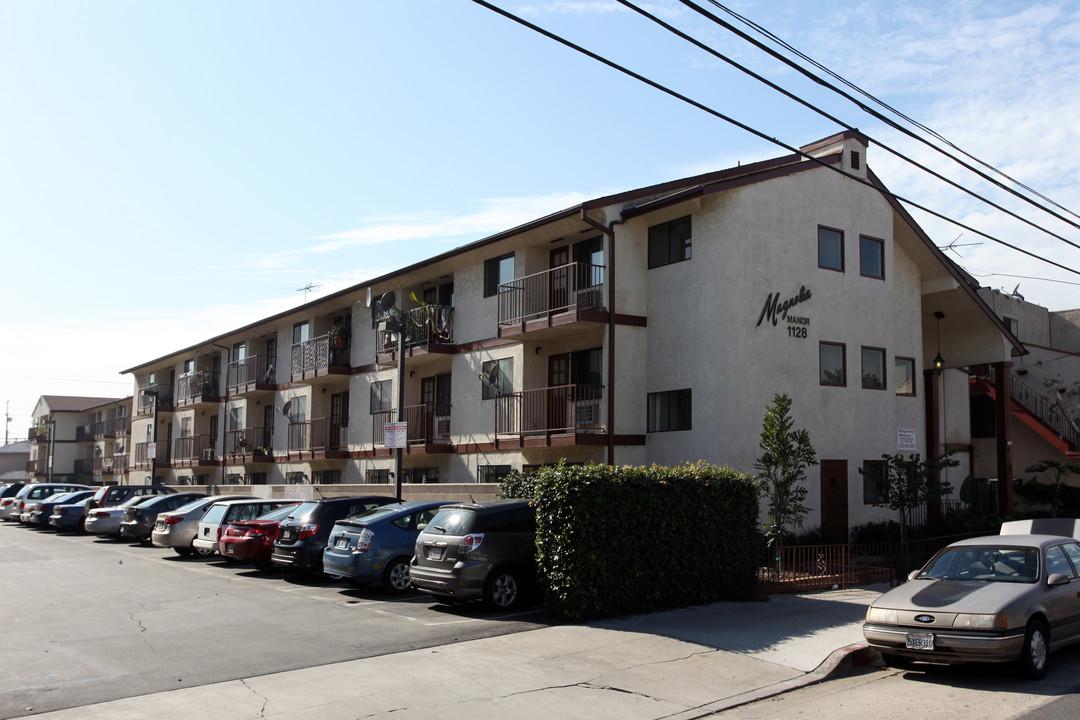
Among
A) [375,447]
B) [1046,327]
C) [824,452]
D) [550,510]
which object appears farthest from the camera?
[1046,327]

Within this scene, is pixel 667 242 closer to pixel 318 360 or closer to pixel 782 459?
pixel 782 459

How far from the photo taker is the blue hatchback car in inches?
579

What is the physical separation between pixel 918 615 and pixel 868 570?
7.44 metres

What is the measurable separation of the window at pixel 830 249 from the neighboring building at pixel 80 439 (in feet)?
153

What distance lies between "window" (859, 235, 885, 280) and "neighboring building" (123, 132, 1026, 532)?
5 centimetres

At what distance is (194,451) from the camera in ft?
145

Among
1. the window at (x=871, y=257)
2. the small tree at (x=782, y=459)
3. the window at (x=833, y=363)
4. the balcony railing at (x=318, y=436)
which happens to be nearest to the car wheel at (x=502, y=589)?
the small tree at (x=782, y=459)

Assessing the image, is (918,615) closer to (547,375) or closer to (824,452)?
(824,452)

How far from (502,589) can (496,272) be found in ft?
44.7

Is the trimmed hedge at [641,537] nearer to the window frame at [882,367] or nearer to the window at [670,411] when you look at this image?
the window at [670,411]

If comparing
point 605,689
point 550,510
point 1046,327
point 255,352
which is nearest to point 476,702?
point 605,689

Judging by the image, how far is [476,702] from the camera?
866 cm

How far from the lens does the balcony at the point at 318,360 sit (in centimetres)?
3194

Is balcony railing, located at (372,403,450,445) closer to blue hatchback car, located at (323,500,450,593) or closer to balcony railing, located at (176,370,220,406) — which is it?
blue hatchback car, located at (323,500,450,593)
